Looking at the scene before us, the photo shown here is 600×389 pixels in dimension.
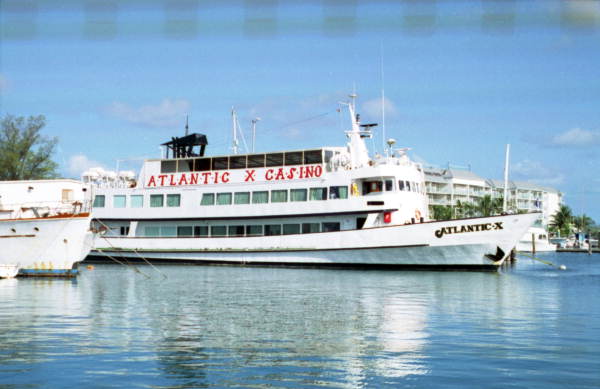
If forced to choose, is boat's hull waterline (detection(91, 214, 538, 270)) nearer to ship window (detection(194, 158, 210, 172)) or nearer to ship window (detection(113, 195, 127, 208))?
ship window (detection(194, 158, 210, 172))

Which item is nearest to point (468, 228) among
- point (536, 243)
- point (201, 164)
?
point (201, 164)

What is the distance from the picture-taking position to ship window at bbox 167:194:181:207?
43366 millimetres

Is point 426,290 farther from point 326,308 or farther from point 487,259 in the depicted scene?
point 487,259

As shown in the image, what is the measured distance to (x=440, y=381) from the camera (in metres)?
10.1

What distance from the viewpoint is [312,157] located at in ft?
132

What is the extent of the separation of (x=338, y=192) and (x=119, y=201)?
16.3m

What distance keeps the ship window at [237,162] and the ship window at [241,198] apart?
192 cm

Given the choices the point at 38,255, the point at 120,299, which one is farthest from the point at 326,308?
the point at 38,255

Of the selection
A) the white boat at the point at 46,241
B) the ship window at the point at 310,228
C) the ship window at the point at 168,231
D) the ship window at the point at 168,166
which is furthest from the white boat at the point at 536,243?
the white boat at the point at 46,241

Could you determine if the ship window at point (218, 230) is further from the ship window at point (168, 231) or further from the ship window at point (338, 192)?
the ship window at point (338, 192)

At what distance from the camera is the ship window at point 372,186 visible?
124ft

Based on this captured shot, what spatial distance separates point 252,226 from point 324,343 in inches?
1130

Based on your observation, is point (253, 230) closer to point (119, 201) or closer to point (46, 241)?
point (119, 201)

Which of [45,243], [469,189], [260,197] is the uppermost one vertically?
[469,189]
